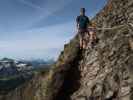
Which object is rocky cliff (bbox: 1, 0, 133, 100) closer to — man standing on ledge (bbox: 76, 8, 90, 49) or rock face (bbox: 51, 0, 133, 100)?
rock face (bbox: 51, 0, 133, 100)

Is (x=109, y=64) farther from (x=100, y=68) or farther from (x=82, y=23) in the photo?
(x=82, y=23)

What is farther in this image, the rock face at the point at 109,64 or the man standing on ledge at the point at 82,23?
the man standing on ledge at the point at 82,23

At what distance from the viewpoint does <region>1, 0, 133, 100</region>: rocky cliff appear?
93.9 feet

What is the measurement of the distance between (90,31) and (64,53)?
268 inches

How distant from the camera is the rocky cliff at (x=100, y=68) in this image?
1127 inches

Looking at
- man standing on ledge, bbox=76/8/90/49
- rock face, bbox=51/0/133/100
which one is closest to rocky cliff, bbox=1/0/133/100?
rock face, bbox=51/0/133/100

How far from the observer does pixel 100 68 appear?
3381 cm

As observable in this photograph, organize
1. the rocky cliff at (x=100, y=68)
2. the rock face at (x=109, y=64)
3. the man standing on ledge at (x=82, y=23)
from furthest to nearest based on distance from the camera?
1. the man standing on ledge at (x=82, y=23)
2. the rocky cliff at (x=100, y=68)
3. the rock face at (x=109, y=64)

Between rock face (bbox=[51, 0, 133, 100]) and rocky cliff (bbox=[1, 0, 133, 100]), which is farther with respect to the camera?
rocky cliff (bbox=[1, 0, 133, 100])

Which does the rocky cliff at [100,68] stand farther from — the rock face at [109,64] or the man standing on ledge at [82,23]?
the man standing on ledge at [82,23]

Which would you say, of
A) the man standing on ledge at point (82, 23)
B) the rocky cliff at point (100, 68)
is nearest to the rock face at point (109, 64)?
the rocky cliff at point (100, 68)

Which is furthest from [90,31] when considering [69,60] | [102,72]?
[102,72]

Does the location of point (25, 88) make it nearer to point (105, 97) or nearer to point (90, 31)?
point (90, 31)

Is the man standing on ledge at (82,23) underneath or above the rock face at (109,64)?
above
